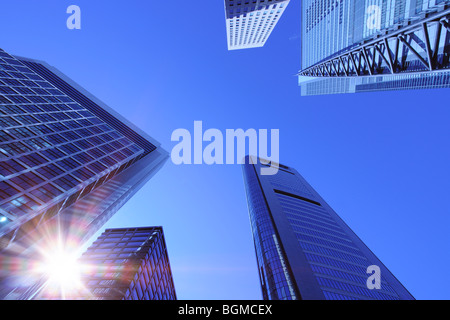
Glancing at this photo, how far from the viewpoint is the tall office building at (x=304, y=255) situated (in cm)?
6462

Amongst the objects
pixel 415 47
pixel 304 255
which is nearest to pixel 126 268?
pixel 304 255

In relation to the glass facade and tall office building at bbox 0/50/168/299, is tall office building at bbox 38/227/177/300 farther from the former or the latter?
tall office building at bbox 0/50/168/299

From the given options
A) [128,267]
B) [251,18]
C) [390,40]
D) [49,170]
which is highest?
[251,18]

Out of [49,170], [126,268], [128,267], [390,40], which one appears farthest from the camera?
[128,267]

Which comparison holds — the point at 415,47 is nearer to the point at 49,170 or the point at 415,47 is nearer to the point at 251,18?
the point at 49,170

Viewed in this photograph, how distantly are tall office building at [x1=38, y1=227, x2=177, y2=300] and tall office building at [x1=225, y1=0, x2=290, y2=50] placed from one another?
8686 cm

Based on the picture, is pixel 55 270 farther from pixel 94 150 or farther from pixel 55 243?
pixel 94 150

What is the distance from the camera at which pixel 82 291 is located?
6341 cm

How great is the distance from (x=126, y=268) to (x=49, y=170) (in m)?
31.7

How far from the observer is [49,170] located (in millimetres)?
58750

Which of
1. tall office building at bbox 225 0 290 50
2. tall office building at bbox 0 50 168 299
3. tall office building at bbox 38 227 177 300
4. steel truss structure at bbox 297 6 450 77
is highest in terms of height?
tall office building at bbox 225 0 290 50

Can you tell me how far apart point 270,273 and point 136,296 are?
34423mm

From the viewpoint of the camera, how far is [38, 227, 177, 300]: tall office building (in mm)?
64438

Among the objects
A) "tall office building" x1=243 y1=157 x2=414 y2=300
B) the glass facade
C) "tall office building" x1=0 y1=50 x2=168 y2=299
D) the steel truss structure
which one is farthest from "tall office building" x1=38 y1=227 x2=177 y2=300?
the steel truss structure
